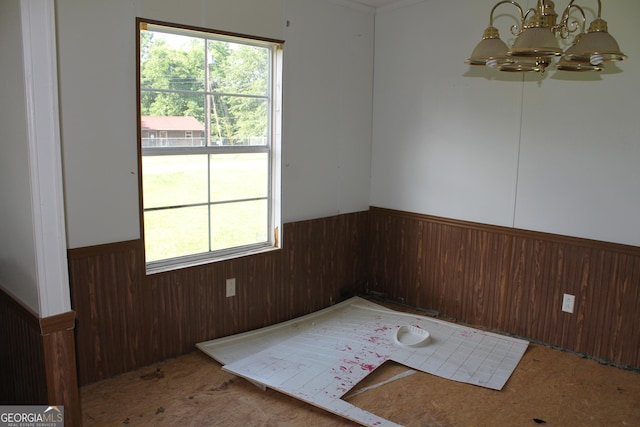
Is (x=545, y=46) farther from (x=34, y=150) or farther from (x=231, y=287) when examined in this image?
(x=231, y=287)

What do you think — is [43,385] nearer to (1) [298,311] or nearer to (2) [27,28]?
(2) [27,28]

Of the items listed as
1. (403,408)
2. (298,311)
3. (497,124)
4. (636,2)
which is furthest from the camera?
(298,311)

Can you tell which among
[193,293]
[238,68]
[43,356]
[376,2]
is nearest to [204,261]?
[193,293]

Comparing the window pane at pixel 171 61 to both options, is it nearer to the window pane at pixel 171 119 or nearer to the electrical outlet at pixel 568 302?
the window pane at pixel 171 119

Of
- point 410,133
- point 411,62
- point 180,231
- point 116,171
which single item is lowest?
point 180,231

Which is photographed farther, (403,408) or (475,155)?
(475,155)

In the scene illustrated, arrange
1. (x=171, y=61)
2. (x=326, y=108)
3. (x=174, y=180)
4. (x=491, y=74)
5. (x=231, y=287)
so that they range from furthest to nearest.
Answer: (x=326, y=108)
(x=491, y=74)
(x=231, y=287)
(x=174, y=180)
(x=171, y=61)

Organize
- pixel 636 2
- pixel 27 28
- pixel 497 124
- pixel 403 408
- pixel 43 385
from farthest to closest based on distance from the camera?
pixel 497 124 → pixel 636 2 → pixel 403 408 → pixel 43 385 → pixel 27 28

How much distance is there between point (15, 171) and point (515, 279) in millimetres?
3276

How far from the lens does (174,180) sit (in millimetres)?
3195

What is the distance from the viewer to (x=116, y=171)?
288cm

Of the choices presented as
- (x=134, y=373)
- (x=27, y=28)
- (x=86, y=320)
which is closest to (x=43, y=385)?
(x=86, y=320)

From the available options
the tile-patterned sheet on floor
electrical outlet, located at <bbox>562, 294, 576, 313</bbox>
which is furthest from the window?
electrical outlet, located at <bbox>562, 294, 576, 313</bbox>

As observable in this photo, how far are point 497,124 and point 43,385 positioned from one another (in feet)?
10.9
